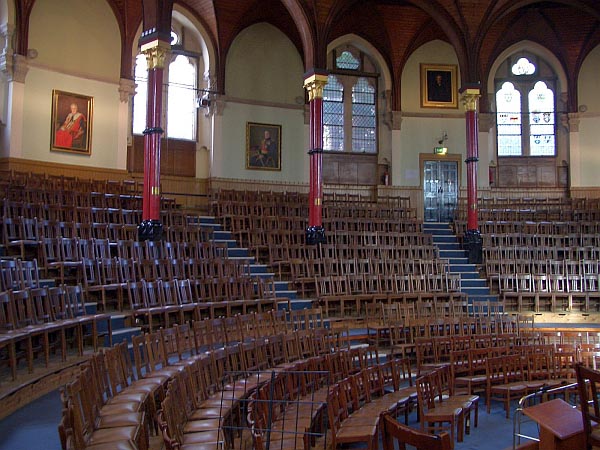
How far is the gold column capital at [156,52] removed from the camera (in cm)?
1230

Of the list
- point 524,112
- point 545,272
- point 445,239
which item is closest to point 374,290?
point 445,239

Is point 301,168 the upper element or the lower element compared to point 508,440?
upper

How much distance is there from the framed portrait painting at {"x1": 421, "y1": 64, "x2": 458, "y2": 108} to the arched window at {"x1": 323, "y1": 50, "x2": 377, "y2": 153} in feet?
5.16

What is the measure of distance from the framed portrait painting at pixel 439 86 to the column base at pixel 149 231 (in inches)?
422

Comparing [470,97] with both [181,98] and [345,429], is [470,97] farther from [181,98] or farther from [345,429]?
[345,429]

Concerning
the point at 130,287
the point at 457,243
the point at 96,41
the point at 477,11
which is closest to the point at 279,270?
the point at 130,287

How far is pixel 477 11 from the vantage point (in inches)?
627

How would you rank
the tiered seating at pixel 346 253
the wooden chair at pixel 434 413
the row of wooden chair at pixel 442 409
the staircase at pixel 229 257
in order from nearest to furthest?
the wooden chair at pixel 434 413 → the row of wooden chair at pixel 442 409 → the staircase at pixel 229 257 → the tiered seating at pixel 346 253

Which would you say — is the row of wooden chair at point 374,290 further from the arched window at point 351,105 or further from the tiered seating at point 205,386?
the arched window at point 351,105

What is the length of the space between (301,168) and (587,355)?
10.8m

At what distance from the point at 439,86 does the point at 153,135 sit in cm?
1062

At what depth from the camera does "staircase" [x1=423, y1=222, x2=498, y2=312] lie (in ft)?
44.1

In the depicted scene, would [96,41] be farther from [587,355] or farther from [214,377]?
[587,355]

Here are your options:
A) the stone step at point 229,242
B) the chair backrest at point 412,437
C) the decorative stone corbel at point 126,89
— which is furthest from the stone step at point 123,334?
the decorative stone corbel at point 126,89
